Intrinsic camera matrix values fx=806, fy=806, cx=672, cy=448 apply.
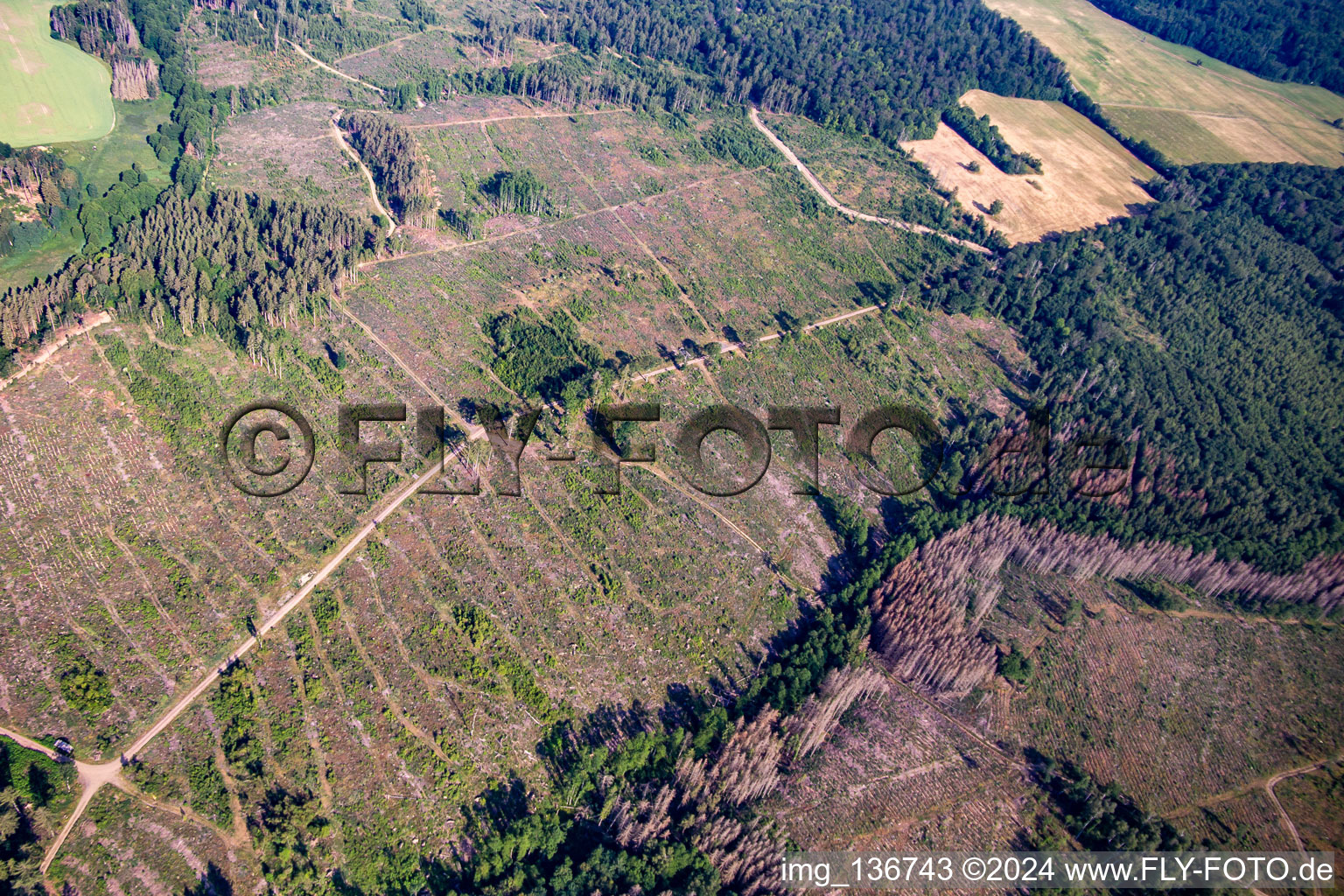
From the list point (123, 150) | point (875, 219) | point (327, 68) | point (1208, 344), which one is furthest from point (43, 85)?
point (1208, 344)

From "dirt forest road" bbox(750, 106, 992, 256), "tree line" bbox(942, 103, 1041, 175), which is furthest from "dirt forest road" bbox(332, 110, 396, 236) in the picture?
"tree line" bbox(942, 103, 1041, 175)

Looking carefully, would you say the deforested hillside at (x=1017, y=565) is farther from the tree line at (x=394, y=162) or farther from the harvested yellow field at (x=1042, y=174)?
the tree line at (x=394, y=162)

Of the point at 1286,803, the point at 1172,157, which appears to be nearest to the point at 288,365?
the point at 1286,803

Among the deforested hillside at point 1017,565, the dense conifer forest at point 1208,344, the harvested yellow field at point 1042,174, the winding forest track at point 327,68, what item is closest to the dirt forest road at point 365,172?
the winding forest track at point 327,68

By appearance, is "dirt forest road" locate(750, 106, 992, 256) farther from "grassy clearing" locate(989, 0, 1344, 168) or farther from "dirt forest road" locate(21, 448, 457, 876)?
"dirt forest road" locate(21, 448, 457, 876)

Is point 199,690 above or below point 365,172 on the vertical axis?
below

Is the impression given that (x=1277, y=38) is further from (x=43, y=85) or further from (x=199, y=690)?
(x=199, y=690)

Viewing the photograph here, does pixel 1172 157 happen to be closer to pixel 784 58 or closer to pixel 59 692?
pixel 784 58
